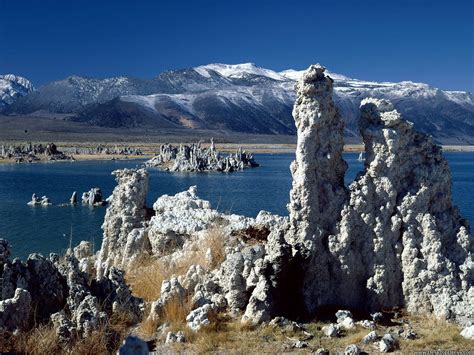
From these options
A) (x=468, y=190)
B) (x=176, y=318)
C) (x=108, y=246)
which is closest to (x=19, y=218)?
(x=108, y=246)

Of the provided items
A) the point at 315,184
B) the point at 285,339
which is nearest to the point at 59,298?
the point at 285,339

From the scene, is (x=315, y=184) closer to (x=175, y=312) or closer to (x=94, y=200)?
(x=175, y=312)

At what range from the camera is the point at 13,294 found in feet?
21.3

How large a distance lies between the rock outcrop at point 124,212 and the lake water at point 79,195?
855 mm

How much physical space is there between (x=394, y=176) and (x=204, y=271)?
2720 millimetres

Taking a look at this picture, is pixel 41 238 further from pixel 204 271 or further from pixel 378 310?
pixel 378 310

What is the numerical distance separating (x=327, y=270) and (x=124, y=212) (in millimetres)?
4776

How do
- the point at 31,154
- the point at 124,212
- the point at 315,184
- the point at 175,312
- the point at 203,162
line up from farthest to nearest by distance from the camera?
the point at 31,154
the point at 203,162
the point at 124,212
the point at 315,184
the point at 175,312

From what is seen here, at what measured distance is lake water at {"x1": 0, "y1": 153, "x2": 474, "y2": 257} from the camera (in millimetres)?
22781

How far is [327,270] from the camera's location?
7.34 metres

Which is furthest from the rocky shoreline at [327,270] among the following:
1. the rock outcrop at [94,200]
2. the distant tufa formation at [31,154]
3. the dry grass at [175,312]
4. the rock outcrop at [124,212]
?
the distant tufa formation at [31,154]

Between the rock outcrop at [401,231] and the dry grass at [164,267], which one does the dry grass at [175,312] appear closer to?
the dry grass at [164,267]

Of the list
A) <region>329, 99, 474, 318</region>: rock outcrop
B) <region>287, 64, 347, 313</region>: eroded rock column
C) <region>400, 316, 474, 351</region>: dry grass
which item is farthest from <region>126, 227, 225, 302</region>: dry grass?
<region>400, 316, 474, 351</region>: dry grass

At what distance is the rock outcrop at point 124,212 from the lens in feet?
35.5
